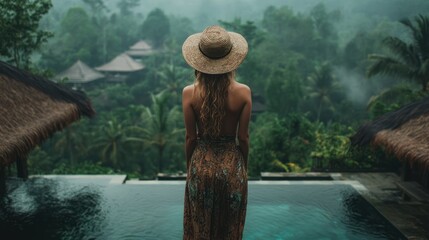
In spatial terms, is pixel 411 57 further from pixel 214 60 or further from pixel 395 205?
pixel 214 60

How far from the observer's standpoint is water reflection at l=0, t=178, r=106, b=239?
5.60m

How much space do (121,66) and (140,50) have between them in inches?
301

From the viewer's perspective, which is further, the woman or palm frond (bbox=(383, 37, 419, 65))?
palm frond (bbox=(383, 37, 419, 65))

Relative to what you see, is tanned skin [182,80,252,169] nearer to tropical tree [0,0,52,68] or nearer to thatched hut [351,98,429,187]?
thatched hut [351,98,429,187]

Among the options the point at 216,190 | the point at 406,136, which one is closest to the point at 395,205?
the point at 406,136

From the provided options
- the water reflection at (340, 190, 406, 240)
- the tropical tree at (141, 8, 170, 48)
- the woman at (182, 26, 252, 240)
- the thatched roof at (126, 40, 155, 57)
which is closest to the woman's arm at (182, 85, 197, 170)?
the woman at (182, 26, 252, 240)

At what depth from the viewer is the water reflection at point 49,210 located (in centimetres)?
560

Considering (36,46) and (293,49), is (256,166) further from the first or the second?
(293,49)

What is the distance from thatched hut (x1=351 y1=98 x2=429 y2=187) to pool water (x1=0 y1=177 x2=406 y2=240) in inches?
36.5

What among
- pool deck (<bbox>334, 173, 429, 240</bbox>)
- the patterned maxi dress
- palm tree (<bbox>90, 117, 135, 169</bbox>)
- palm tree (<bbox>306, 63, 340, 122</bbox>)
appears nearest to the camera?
the patterned maxi dress

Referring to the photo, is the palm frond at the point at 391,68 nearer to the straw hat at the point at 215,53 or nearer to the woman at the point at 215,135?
the woman at the point at 215,135

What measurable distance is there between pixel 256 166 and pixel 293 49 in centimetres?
2878

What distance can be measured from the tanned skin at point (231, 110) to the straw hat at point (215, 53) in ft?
0.44

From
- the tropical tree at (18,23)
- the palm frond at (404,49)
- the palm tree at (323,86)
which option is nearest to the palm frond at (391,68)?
the palm frond at (404,49)
